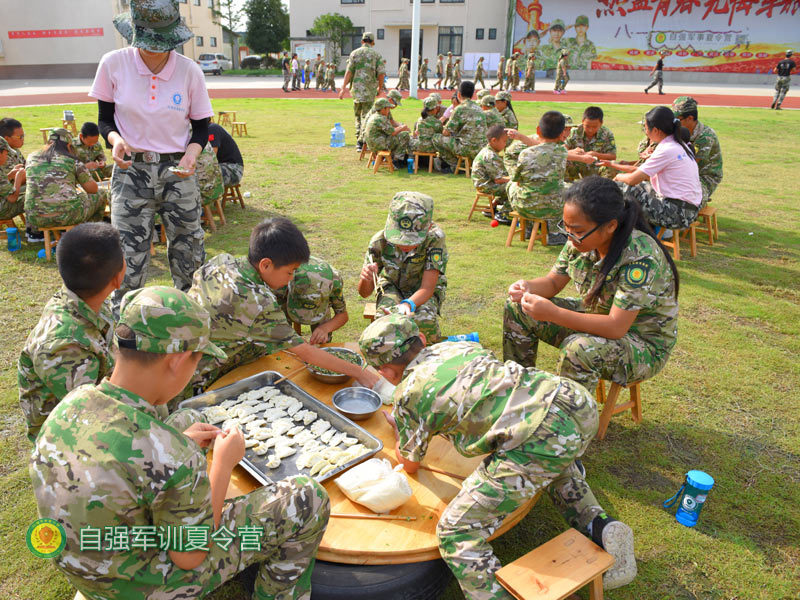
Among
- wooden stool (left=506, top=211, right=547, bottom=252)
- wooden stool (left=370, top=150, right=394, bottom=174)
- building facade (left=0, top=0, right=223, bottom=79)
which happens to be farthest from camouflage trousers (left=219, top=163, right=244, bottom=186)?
building facade (left=0, top=0, right=223, bottom=79)

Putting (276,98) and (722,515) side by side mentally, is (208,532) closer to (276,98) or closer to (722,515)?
(722,515)

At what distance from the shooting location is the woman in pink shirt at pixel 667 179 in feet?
20.4

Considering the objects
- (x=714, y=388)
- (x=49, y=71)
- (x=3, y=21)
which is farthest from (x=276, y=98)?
(x=714, y=388)

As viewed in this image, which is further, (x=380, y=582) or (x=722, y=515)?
(x=722, y=515)

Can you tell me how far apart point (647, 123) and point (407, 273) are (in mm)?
3745

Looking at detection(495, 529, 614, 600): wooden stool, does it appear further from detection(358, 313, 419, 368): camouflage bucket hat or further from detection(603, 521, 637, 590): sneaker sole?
detection(358, 313, 419, 368): camouflage bucket hat

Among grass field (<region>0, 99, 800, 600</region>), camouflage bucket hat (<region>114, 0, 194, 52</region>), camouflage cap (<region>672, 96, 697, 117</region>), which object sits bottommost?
grass field (<region>0, 99, 800, 600</region>)

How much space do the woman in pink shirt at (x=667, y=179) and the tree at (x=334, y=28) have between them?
37901 mm

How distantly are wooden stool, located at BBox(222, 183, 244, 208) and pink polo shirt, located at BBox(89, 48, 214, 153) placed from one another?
4.16 metres

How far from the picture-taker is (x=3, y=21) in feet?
112

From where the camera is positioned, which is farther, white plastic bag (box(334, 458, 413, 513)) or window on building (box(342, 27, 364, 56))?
window on building (box(342, 27, 364, 56))

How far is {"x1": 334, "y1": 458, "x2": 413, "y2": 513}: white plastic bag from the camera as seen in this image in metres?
2.38

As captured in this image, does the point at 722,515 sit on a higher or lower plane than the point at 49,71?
lower

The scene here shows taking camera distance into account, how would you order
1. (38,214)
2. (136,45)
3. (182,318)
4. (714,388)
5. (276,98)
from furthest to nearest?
(276,98)
(38,214)
(714,388)
(136,45)
(182,318)
